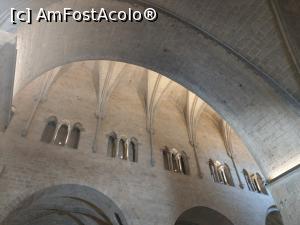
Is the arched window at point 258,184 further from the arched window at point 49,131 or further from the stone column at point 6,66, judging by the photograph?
the stone column at point 6,66

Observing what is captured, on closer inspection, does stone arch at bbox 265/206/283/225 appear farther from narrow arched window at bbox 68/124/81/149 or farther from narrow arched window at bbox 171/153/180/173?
narrow arched window at bbox 68/124/81/149

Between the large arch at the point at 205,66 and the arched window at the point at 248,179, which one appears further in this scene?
the arched window at the point at 248,179

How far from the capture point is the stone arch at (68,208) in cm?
865

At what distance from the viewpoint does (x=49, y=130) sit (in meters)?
9.90

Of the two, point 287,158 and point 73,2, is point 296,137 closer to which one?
point 287,158

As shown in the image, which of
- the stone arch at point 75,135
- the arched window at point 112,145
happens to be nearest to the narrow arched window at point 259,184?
the arched window at point 112,145

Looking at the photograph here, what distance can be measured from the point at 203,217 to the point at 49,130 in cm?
769

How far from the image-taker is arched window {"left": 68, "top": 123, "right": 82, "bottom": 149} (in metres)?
9.90

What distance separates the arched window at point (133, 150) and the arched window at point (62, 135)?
2746 mm

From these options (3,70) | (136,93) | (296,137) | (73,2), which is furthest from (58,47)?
(136,93)

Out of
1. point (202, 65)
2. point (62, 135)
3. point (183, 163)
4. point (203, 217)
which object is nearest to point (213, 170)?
point (183, 163)

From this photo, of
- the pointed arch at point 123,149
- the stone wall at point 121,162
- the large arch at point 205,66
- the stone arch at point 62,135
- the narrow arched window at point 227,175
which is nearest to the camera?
the large arch at point 205,66

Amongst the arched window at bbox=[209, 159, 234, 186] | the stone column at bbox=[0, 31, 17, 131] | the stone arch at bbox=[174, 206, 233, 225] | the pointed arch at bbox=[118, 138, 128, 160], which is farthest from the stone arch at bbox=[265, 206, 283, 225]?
the stone column at bbox=[0, 31, 17, 131]

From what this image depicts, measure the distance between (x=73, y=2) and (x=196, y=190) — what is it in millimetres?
8804
